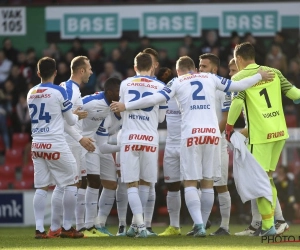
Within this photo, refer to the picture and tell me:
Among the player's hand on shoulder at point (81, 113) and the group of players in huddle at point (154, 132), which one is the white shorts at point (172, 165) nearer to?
the group of players in huddle at point (154, 132)

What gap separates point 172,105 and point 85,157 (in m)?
1.37

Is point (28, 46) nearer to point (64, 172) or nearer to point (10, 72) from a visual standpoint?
point (10, 72)

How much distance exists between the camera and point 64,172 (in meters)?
11.0

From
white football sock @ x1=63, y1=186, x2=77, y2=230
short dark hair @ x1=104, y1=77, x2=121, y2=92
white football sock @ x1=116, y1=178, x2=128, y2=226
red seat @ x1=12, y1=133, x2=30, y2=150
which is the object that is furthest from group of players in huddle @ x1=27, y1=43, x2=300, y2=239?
Answer: red seat @ x1=12, y1=133, x2=30, y2=150

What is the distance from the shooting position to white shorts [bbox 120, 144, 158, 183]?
11.1 metres

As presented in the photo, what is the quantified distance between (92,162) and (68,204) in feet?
3.86

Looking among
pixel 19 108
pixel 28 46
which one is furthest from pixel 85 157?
pixel 28 46

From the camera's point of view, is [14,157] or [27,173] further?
[14,157]

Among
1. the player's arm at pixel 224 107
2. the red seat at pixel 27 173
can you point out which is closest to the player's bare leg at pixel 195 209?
the player's arm at pixel 224 107

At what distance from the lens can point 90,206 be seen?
39.8 ft

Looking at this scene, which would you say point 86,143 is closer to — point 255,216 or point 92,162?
point 92,162

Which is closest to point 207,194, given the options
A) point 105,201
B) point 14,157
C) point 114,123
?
point 105,201

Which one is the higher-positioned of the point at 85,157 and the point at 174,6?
the point at 174,6

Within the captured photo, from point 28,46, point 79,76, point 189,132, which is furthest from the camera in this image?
point 28,46
